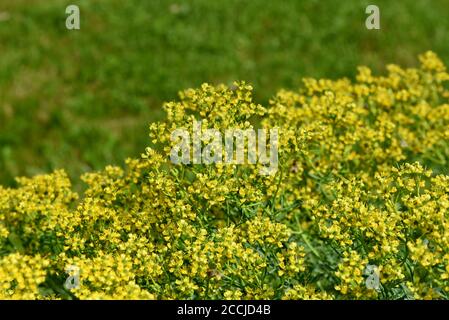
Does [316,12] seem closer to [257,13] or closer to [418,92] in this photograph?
[257,13]

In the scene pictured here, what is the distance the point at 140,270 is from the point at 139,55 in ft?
25.0

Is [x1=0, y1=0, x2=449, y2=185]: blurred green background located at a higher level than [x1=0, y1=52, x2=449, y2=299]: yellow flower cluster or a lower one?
higher

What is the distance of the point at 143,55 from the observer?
1066cm

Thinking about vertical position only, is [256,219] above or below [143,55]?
below

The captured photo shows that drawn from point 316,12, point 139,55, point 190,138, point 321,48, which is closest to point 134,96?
point 139,55

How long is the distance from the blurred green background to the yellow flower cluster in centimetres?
395

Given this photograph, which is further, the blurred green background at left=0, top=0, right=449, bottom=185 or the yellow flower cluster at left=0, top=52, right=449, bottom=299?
the blurred green background at left=0, top=0, right=449, bottom=185

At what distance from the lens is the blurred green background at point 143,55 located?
8968mm

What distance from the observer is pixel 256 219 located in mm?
3600

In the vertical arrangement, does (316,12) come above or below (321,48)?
above

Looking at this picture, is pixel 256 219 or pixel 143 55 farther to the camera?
pixel 143 55

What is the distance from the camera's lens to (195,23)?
454 inches

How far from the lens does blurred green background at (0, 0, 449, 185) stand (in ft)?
29.4

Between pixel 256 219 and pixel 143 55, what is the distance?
24.6 feet
